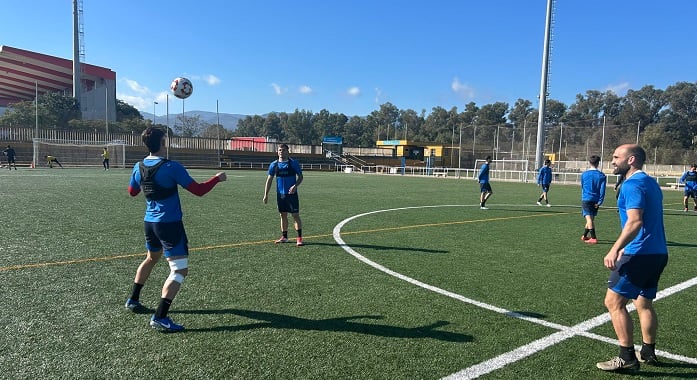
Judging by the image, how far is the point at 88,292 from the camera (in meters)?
5.18

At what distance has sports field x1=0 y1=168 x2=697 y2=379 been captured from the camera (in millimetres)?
3537

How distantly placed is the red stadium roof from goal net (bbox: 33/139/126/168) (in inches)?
1479

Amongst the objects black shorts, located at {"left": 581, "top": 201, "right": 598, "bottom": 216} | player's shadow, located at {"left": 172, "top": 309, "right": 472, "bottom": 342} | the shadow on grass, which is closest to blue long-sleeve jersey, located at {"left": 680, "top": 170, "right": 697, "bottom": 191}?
black shorts, located at {"left": 581, "top": 201, "right": 598, "bottom": 216}

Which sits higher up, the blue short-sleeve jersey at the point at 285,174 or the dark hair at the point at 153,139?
the dark hair at the point at 153,139

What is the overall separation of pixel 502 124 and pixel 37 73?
3053 inches

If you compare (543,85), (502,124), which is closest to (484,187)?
(543,85)

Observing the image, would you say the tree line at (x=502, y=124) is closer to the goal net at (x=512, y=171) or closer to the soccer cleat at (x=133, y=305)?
the goal net at (x=512, y=171)

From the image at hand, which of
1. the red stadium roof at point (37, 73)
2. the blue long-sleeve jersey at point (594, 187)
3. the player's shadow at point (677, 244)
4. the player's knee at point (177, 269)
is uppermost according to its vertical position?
the red stadium roof at point (37, 73)

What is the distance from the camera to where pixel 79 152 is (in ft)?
146

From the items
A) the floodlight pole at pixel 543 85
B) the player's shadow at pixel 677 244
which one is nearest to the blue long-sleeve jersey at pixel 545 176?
the player's shadow at pixel 677 244

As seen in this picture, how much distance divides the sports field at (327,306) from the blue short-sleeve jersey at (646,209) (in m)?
1.03

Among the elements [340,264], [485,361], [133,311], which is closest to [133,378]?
[133,311]

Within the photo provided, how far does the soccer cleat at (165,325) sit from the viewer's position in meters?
4.13

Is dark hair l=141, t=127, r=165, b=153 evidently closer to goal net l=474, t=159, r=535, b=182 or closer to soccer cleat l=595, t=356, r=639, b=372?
soccer cleat l=595, t=356, r=639, b=372
